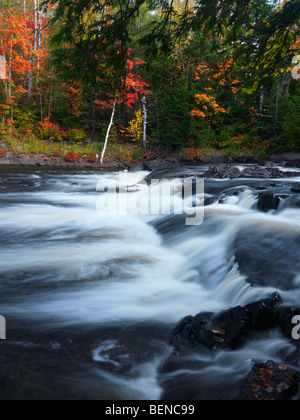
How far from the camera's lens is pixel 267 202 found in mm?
6246

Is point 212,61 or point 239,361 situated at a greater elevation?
point 212,61

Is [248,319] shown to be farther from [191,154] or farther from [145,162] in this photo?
[191,154]

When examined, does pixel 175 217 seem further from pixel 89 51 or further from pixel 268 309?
pixel 268 309

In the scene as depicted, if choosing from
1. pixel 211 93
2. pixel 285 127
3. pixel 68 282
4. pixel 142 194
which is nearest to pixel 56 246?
pixel 68 282

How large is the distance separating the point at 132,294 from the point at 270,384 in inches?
78.0

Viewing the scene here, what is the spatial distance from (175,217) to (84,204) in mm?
3467

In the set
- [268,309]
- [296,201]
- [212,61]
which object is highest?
[212,61]

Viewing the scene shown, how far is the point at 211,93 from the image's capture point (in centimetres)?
2178

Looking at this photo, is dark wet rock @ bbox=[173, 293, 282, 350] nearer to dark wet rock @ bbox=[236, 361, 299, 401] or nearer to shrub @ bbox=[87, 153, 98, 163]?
dark wet rock @ bbox=[236, 361, 299, 401]

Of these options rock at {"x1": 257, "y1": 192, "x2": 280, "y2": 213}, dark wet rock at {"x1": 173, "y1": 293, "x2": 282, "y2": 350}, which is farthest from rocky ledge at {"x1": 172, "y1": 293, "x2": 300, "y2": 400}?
rock at {"x1": 257, "y1": 192, "x2": 280, "y2": 213}

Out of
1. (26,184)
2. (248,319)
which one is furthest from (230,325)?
(26,184)

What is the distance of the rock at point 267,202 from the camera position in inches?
238

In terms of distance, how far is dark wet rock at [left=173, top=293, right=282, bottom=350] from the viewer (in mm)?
2545

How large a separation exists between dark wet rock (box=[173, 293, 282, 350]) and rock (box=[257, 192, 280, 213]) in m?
3.67
